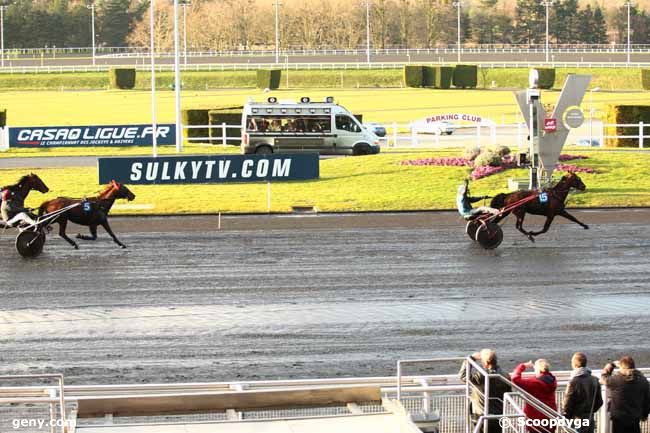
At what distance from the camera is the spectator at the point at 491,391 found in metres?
9.45

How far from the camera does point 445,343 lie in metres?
14.4

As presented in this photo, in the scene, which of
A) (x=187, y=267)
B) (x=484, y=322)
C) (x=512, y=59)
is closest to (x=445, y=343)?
(x=484, y=322)

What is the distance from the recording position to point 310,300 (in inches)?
674

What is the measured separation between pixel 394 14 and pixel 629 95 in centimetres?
5733

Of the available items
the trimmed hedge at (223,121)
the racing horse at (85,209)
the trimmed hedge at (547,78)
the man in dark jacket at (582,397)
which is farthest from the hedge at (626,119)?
the trimmed hedge at (547,78)

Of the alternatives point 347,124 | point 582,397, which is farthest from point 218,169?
point 582,397

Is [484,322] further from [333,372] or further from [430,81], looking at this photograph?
[430,81]

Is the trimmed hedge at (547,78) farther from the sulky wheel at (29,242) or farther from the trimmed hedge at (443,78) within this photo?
the sulky wheel at (29,242)

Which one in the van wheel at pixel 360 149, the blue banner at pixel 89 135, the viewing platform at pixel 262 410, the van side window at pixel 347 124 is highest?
the van side window at pixel 347 124

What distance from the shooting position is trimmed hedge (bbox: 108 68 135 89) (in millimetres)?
83875

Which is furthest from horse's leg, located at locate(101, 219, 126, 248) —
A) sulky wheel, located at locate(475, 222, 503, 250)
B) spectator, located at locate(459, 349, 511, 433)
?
spectator, located at locate(459, 349, 511, 433)

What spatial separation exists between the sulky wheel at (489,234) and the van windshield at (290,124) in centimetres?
1631

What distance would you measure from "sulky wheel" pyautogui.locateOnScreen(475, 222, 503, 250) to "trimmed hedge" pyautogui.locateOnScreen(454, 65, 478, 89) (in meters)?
61.7

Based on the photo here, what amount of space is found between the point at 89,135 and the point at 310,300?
90.7 ft
